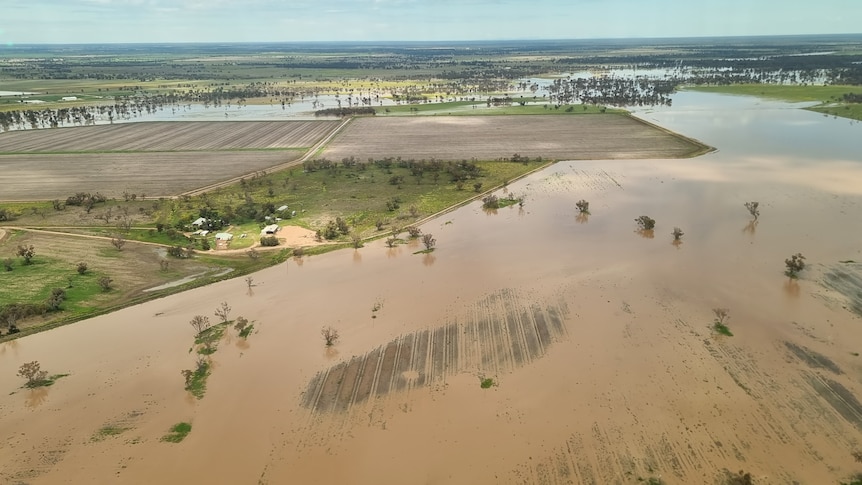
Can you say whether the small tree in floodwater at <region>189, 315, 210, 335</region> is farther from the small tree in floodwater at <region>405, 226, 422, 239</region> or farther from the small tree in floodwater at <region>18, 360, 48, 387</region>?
the small tree in floodwater at <region>405, 226, 422, 239</region>

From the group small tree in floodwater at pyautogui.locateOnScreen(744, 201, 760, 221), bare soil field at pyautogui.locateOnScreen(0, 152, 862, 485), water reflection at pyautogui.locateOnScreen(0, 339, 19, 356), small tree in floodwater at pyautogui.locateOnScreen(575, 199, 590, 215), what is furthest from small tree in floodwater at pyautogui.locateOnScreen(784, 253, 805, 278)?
water reflection at pyautogui.locateOnScreen(0, 339, 19, 356)

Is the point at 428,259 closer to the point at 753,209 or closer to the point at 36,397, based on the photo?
the point at 36,397

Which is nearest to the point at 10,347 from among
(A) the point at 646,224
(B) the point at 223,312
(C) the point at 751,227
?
(B) the point at 223,312

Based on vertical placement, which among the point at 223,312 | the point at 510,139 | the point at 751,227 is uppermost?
the point at 510,139

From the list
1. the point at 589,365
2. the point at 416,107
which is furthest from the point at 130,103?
the point at 589,365

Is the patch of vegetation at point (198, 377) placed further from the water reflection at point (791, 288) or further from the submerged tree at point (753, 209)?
the submerged tree at point (753, 209)

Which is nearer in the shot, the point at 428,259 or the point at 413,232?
the point at 428,259

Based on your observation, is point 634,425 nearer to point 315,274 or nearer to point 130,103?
point 315,274
